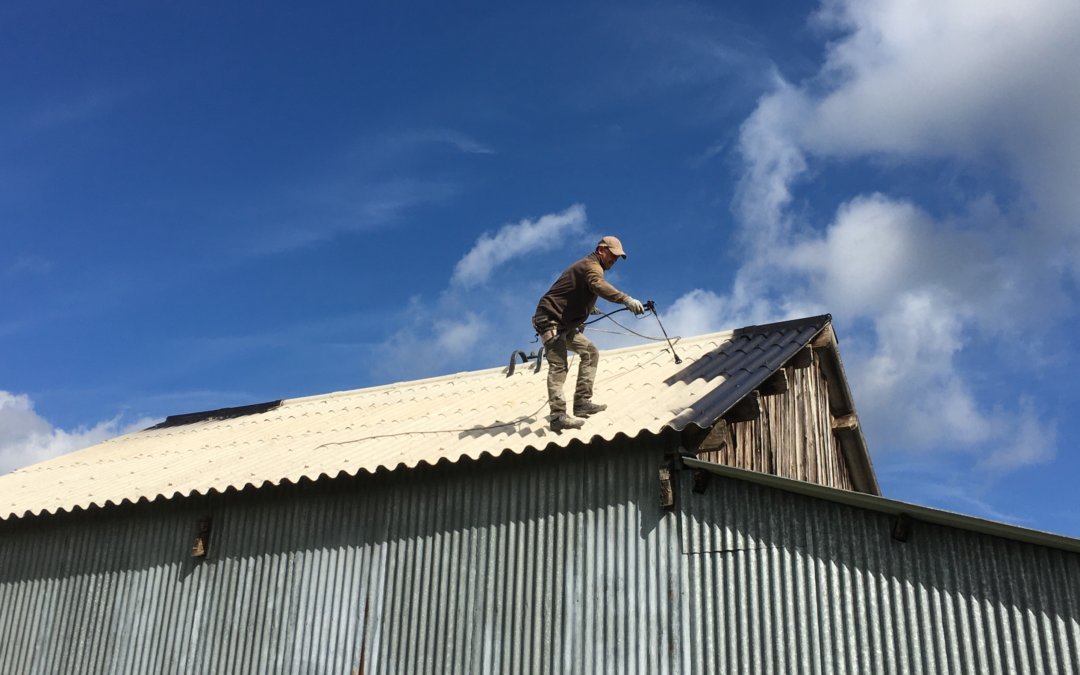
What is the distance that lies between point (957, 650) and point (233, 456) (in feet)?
33.0

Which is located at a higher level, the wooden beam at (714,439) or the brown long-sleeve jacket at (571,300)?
the brown long-sleeve jacket at (571,300)

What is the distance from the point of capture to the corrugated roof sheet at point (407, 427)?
424 inches

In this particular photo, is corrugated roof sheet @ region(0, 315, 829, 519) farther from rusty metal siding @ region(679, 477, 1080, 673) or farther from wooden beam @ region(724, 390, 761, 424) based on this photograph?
rusty metal siding @ region(679, 477, 1080, 673)

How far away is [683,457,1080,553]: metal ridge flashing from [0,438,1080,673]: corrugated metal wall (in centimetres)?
12

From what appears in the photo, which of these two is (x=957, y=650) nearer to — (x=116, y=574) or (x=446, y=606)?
(x=446, y=606)

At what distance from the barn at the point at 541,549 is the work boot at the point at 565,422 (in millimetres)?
163

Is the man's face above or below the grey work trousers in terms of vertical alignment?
above

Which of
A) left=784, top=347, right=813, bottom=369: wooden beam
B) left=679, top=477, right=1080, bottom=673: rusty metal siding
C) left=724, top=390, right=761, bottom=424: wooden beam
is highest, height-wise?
left=784, top=347, right=813, bottom=369: wooden beam

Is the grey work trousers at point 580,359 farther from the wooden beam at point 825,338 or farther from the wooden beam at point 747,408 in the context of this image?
the wooden beam at point 825,338

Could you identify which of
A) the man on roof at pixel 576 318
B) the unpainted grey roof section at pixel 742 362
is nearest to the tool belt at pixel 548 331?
the man on roof at pixel 576 318

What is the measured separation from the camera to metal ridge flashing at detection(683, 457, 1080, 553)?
7.61 m

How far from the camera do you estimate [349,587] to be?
11133 millimetres

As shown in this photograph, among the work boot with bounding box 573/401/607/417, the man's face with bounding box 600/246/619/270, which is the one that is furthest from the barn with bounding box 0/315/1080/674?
the man's face with bounding box 600/246/619/270

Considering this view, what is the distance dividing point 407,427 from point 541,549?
358cm
